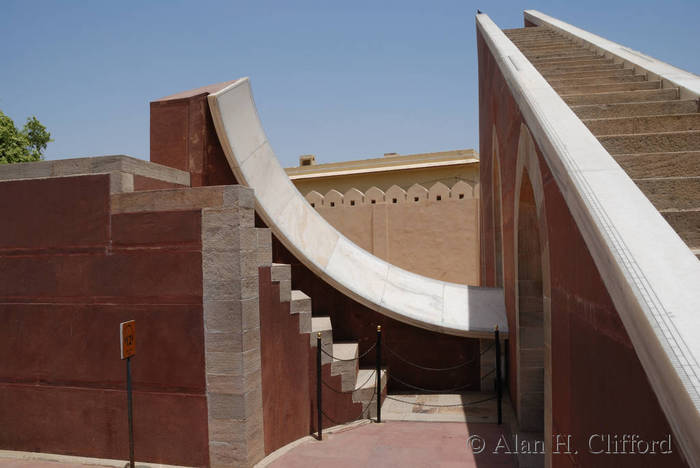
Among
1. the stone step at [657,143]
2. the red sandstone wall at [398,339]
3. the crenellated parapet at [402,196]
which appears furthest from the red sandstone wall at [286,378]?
the crenellated parapet at [402,196]

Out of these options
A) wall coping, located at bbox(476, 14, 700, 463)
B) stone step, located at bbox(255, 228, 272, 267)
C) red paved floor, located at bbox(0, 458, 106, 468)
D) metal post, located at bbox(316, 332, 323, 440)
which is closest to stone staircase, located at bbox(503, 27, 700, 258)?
wall coping, located at bbox(476, 14, 700, 463)

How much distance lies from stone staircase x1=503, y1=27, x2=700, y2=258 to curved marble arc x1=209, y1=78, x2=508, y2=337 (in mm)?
3089

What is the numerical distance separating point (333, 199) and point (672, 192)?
11.5m

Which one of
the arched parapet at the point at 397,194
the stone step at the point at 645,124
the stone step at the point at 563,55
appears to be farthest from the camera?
the arched parapet at the point at 397,194

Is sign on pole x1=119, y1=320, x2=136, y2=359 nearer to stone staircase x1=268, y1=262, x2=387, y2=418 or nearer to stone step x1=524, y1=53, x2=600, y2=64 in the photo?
stone staircase x1=268, y1=262, x2=387, y2=418

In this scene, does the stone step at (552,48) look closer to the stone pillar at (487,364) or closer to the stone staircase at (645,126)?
the stone staircase at (645,126)

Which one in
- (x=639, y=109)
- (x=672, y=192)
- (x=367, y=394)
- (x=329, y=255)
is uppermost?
(x=639, y=109)

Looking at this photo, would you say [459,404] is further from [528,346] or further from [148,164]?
[148,164]

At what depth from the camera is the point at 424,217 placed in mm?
12875

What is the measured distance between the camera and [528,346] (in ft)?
18.0

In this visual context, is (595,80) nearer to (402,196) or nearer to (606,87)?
(606,87)

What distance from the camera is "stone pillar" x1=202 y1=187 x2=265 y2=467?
14.7ft

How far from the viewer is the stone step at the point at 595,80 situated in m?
5.42

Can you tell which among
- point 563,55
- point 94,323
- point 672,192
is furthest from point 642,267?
point 563,55
